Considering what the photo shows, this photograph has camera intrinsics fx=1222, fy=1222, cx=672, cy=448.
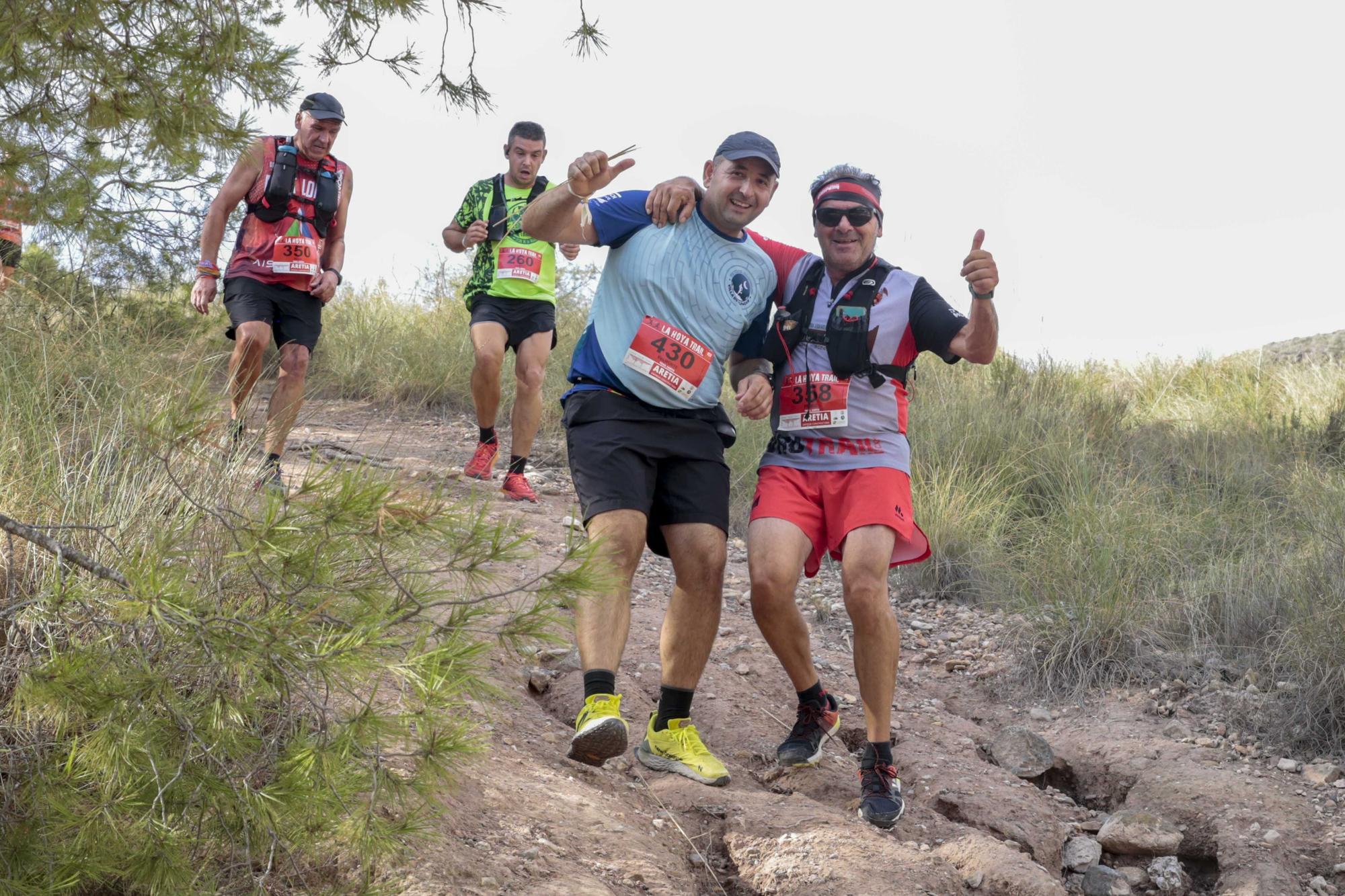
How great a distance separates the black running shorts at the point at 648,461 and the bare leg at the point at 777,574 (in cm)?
14

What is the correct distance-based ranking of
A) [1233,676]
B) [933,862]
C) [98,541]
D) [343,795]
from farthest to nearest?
[1233,676], [933,862], [98,541], [343,795]

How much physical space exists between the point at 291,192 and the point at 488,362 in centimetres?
149

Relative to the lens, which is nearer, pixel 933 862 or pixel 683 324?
pixel 933 862

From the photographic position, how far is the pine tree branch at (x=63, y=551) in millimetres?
2334

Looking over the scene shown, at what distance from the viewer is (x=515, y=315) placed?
7.02 m

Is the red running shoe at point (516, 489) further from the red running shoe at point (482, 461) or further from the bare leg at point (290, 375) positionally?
the bare leg at point (290, 375)

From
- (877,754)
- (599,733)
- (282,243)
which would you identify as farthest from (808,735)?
(282,243)

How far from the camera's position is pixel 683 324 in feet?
12.7

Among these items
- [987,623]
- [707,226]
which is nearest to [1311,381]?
[987,623]

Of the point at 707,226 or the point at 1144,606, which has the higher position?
the point at 707,226

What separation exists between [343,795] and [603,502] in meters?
1.46

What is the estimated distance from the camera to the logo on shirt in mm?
3998

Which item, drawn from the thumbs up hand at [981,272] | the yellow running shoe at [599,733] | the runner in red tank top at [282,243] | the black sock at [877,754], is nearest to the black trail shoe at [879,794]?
the black sock at [877,754]

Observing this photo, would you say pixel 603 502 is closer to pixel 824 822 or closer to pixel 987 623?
pixel 824 822
